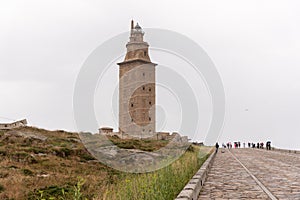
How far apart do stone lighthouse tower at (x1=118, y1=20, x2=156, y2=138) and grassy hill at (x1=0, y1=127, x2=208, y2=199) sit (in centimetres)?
1038

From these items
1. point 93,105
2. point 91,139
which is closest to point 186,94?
point 93,105

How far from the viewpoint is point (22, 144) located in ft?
90.9

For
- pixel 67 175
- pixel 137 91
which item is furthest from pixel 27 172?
pixel 137 91

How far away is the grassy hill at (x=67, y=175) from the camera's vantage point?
27.5 ft

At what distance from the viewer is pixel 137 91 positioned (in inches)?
1984

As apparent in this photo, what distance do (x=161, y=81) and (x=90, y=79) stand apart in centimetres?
617

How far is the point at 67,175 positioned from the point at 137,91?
31.7 m

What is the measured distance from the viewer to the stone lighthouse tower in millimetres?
42606

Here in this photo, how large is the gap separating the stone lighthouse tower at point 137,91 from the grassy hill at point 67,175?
34.1ft

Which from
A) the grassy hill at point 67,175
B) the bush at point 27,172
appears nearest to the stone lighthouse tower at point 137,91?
the grassy hill at point 67,175

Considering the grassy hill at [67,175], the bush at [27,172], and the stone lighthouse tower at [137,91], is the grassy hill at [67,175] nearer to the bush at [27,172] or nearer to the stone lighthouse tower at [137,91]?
the bush at [27,172]

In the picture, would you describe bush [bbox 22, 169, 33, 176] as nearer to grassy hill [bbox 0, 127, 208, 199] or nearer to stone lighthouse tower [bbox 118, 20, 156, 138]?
grassy hill [bbox 0, 127, 208, 199]

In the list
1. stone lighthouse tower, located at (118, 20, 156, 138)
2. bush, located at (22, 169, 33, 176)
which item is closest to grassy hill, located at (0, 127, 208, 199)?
bush, located at (22, 169, 33, 176)

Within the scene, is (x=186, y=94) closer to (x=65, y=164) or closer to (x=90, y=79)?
(x=90, y=79)
